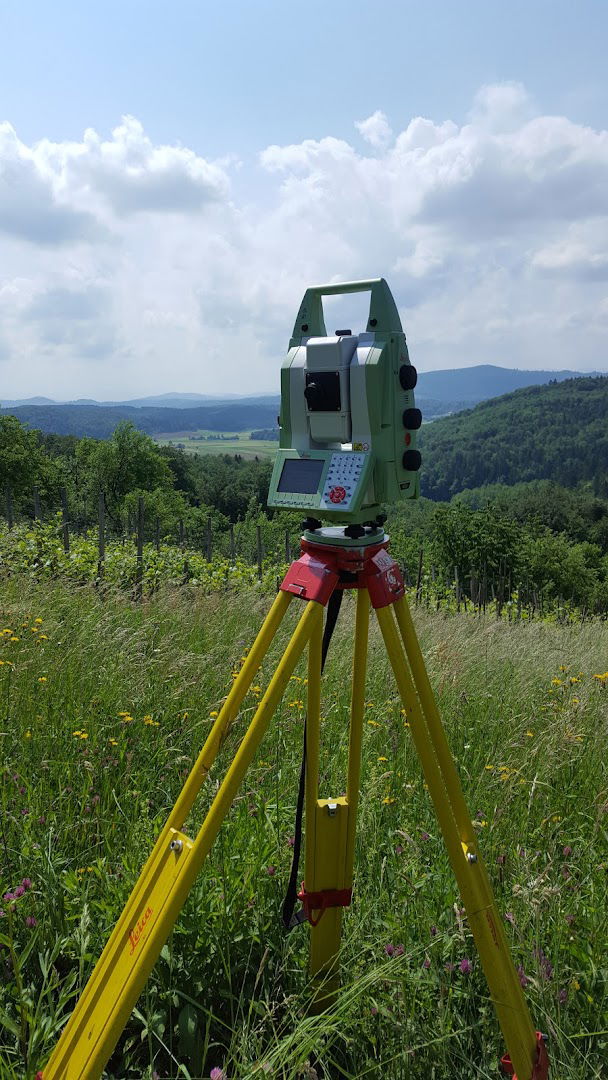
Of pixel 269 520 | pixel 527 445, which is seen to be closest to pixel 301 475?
pixel 269 520

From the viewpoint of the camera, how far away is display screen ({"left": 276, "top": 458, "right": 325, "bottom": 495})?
1678mm

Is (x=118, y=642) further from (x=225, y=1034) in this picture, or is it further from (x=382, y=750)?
(x=225, y=1034)

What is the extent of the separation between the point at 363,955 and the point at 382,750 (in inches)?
51.0

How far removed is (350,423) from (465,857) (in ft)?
4.00

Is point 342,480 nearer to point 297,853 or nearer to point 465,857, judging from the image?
point 465,857

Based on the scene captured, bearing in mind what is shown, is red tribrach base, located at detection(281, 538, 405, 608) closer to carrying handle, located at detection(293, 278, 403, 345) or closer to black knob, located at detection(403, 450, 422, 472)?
black knob, located at detection(403, 450, 422, 472)

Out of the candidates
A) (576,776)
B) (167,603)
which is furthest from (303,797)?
(167,603)

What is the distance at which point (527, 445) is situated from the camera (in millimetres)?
171625

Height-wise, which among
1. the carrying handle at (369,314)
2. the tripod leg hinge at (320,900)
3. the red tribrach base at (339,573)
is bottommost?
the tripod leg hinge at (320,900)

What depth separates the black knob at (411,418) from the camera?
174 cm

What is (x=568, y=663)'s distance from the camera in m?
5.36

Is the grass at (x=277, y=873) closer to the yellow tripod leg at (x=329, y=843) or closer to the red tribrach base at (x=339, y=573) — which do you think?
the yellow tripod leg at (x=329, y=843)

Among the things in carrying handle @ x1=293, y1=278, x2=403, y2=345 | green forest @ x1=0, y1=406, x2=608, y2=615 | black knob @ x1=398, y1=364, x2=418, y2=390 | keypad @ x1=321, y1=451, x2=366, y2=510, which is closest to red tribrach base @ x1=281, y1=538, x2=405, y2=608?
keypad @ x1=321, y1=451, x2=366, y2=510

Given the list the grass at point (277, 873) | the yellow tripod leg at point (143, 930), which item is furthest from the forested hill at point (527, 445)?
the yellow tripod leg at point (143, 930)
